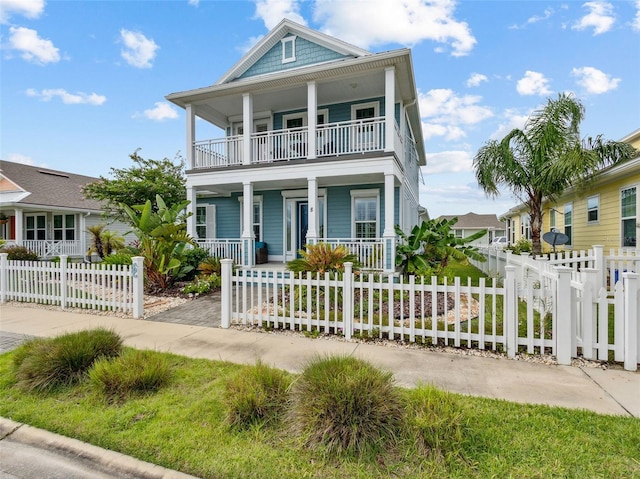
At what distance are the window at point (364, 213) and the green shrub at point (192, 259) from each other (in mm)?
5710

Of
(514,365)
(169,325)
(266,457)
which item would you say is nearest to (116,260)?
(169,325)

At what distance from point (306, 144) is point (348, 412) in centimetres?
1056

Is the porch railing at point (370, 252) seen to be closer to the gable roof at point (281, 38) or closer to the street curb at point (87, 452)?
the gable roof at point (281, 38)

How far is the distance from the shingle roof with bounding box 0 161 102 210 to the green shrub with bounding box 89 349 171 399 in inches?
806

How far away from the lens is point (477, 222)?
182ft

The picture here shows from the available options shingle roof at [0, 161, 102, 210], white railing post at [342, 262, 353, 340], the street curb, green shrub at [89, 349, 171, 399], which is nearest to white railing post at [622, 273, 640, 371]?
white railing post at [342, 262, 353, 340]

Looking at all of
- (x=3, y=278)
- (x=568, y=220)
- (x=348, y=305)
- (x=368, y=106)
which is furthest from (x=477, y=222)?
(x=3, y=278)

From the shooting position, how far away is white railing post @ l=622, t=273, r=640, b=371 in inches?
157

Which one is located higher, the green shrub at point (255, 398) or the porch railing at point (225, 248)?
the porch railing at point (225, 248)

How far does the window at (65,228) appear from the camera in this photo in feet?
68.2

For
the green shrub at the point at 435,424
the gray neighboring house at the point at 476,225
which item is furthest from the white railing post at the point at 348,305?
the gray neighboring house at the point at 476,225

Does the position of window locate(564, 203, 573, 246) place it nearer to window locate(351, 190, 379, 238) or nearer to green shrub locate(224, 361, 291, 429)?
window locate(351, 190, 379, 238)

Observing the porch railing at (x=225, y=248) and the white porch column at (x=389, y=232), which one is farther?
the porch railing at (x=225, y=248)

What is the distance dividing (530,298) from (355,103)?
10258 millimetres
